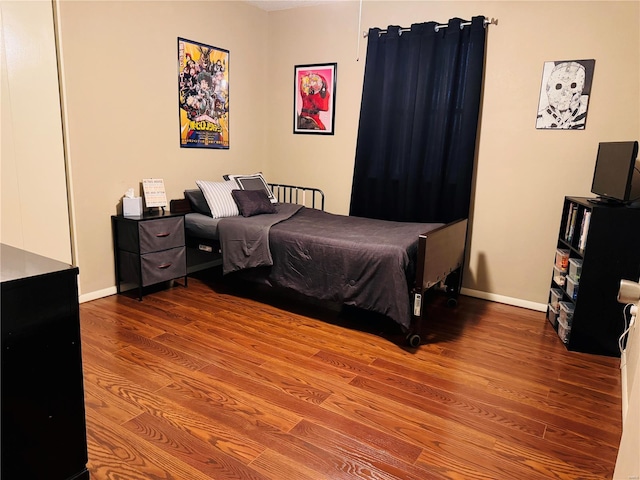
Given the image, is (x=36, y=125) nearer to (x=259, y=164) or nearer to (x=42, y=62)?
(x=42, y=62)

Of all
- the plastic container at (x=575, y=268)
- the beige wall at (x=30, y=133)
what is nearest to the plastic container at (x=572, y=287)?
the plastic container at (x=575, y=268)

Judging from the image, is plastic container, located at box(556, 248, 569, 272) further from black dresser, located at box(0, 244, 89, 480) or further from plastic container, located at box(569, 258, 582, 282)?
black dresser, located at box(0, 244, 89, 480)

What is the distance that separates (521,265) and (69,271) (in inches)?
134

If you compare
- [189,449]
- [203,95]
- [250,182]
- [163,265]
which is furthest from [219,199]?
[189,449]

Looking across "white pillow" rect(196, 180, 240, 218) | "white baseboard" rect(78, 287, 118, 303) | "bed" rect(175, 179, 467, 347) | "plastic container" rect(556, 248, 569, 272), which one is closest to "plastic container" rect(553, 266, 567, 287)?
"plastic container" rect(556, 248, 569, 272)

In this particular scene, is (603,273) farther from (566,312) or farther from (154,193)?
(154,193)

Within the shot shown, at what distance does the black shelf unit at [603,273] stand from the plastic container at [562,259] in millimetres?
201

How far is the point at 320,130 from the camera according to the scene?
14.9ft

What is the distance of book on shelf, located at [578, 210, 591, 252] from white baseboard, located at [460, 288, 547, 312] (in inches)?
33.2

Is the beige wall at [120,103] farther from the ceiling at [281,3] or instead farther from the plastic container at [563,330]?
the plastic container at [563,330]

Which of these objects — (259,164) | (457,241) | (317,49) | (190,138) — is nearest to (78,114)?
(190,138)

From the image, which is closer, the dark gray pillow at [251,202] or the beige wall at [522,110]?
the beige wall at [522,110]

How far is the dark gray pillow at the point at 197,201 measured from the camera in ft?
12.9

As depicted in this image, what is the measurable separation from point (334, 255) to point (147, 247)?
1517 millimetres
